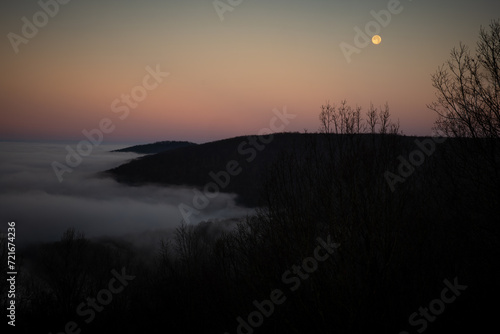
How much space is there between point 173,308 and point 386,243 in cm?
3177

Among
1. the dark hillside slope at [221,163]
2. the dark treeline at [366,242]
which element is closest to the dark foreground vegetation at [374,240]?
the dark treeline at [366,242]

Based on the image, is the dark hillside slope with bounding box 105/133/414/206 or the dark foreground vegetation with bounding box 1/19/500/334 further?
the dark hillside slope with bounding box 105/133/414/206

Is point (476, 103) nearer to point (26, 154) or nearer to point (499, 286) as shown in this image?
point (499, 286)

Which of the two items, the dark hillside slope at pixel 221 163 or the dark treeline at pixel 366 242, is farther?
the dark hillside slope at pixel 221 163

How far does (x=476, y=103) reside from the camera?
1084 centimetres

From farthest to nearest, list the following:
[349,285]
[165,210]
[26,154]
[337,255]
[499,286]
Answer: [26,154], [165,210], [499,286], [337,255], [349,285]

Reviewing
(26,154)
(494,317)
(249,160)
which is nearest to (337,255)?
(494,317)

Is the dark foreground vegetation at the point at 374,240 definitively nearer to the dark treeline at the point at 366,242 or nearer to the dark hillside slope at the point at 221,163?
the dark treeline at the point at 366,242

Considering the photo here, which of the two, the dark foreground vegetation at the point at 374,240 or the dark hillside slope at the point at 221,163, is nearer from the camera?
the dark foreground vegetation at the point at 374,240

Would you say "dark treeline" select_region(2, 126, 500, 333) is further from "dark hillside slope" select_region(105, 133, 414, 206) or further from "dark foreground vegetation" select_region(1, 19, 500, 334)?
"dark hillside slope" select_region(105, 133, 414, 206)

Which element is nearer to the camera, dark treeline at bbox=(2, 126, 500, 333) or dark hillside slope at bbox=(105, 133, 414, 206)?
dark treeline at bbox=(2, 126, 500, 333)

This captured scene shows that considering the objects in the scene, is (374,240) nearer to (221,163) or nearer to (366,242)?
(366,242)

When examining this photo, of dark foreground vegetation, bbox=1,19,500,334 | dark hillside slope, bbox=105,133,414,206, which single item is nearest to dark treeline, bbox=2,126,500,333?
dark foreground vegetation, bbox=1,19,500,334

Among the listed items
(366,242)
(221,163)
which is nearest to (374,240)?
(366,242)
